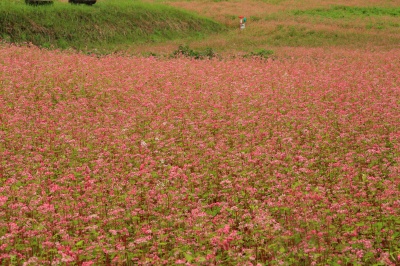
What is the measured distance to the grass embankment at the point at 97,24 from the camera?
24091mm

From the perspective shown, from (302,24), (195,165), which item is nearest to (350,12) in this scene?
(302,24)

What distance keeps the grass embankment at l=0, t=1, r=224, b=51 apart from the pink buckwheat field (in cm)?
859

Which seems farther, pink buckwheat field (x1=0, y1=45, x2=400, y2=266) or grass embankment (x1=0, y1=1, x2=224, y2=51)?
grass embankment (x1=0, y1=1, x2=224, y2=51)

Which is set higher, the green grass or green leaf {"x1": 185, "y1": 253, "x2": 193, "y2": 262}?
the green grass

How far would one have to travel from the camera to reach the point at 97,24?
27.7 meters

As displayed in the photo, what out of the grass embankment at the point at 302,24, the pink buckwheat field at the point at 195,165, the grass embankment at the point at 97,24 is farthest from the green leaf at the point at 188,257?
the grass embankment at the point at 302,24

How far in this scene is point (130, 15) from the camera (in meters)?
30.7

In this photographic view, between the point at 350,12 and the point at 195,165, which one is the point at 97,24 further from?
the point at 350,12

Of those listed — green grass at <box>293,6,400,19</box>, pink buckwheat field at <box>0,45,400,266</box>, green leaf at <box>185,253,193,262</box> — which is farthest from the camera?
green grass at <box>293,6,400,19</box>

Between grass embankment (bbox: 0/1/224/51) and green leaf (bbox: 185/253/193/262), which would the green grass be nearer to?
grass embankment (bbox: 0/1/224/51)

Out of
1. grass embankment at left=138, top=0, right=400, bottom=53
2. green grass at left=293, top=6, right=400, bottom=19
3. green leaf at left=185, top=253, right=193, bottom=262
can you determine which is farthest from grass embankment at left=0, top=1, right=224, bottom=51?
green leaf at left=185, top=253, right=193, bottom=262

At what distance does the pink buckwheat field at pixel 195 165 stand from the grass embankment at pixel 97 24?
859 cm

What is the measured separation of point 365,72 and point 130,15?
61.8ft

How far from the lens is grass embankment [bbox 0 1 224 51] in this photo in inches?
948
